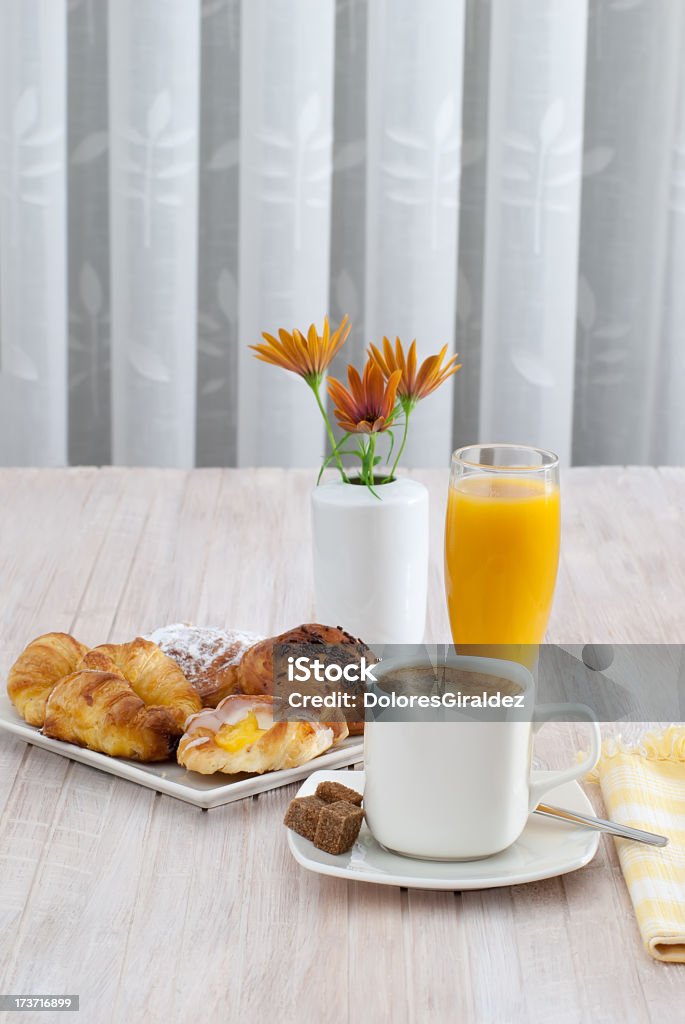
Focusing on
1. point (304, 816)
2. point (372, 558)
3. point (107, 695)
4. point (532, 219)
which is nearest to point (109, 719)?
point (107, 695)

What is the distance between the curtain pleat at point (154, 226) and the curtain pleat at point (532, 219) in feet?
1.80

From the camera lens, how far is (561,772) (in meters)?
0.68

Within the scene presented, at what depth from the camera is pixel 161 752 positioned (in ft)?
2.48

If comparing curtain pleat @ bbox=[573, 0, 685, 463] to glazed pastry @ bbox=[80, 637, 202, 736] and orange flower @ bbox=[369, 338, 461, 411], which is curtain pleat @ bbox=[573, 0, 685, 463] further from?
glazed pastry @ bbox=[80, 637, 202, 736]

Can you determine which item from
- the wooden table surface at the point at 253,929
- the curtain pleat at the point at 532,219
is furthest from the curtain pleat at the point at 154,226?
the wooden table surface at the point at 253,929

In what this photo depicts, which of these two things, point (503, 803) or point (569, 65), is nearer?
point (503, 803)

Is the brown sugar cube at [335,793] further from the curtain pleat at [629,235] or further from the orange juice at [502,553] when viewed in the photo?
the curtain pleat at [629,235]

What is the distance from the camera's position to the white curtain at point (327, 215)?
7.12ft

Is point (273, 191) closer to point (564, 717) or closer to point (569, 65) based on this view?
point (569, 65)

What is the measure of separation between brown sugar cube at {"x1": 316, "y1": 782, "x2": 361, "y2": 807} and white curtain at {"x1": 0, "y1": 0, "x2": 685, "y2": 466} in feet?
5.35

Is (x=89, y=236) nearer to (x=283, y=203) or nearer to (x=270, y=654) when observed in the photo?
(x=283, y=203)

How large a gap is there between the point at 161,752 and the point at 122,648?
0.32 ft

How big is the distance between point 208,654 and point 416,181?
1.56 m

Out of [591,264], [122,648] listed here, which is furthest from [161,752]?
[591,264]
